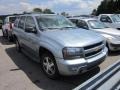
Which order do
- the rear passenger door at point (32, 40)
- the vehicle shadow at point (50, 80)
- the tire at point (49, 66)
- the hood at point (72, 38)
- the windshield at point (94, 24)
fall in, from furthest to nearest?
1. the windshield at point (94, 24)
2. the rear passenger door at point (32, 40)
3. the tire at point (49, 66)
4. the vehicle shadow at point (50, 80)
5. the hood at point (72, 38)

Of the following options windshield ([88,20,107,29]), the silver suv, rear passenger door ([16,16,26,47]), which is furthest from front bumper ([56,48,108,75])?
windshield ([88,20,107,29])

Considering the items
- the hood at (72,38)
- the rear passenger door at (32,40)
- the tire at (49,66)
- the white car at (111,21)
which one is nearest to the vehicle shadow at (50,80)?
the tire at (49,66)

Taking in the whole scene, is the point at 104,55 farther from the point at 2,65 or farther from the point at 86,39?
the point at 2,65

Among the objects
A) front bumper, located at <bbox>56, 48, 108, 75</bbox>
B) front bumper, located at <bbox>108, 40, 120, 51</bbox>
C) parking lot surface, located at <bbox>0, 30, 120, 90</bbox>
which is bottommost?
parking lot surface, located at <bbox>0, 30, 120, 90</bbox>

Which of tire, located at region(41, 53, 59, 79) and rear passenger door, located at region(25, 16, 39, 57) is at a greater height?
rear passenger door, located at region(25, 16, 39, 57)

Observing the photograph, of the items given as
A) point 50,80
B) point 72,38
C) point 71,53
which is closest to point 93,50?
point 72,38

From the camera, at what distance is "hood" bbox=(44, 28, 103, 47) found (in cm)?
484

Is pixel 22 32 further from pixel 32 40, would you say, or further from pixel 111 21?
pixel 111 21

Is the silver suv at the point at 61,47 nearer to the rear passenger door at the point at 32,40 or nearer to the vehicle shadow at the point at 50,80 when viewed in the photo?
the rear passenger door at the point at 32,40

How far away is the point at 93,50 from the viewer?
512cm

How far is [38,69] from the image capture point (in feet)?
21.0

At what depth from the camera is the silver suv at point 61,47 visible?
471 cm

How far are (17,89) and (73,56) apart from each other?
1.61 meters

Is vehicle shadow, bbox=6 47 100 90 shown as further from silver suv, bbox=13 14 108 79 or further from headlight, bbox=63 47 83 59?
headlight, bbox=63 47 83 59
